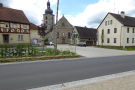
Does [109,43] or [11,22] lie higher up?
[11,22]

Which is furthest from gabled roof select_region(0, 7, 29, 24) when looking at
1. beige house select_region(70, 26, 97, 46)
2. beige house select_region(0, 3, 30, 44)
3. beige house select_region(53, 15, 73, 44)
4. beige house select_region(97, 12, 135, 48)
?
beige house select_region(53, 15, 73, 44)

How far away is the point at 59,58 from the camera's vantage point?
1053 centimetres

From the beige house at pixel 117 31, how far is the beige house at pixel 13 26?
21632 mm

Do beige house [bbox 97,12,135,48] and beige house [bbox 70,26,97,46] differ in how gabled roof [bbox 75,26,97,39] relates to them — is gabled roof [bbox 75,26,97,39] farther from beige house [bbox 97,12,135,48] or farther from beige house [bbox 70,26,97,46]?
beige house [bbox 97,12,135,48]

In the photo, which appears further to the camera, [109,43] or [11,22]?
[109,43]

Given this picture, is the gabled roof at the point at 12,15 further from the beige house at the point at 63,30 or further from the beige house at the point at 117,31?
the beige house at the point at 63,30

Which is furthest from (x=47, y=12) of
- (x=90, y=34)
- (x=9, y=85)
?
(x=9, y=85)

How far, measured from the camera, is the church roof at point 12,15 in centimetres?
2360

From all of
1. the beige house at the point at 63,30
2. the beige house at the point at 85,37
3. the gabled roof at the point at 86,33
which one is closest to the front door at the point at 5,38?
the beige house at the point at 85,37

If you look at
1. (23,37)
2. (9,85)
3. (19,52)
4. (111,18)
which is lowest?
(9,85)

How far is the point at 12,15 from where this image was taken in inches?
994

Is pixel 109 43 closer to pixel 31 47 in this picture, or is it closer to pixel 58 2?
pixel 58 2

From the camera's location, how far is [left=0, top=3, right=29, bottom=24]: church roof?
23597mm

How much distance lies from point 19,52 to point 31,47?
3.74ft
